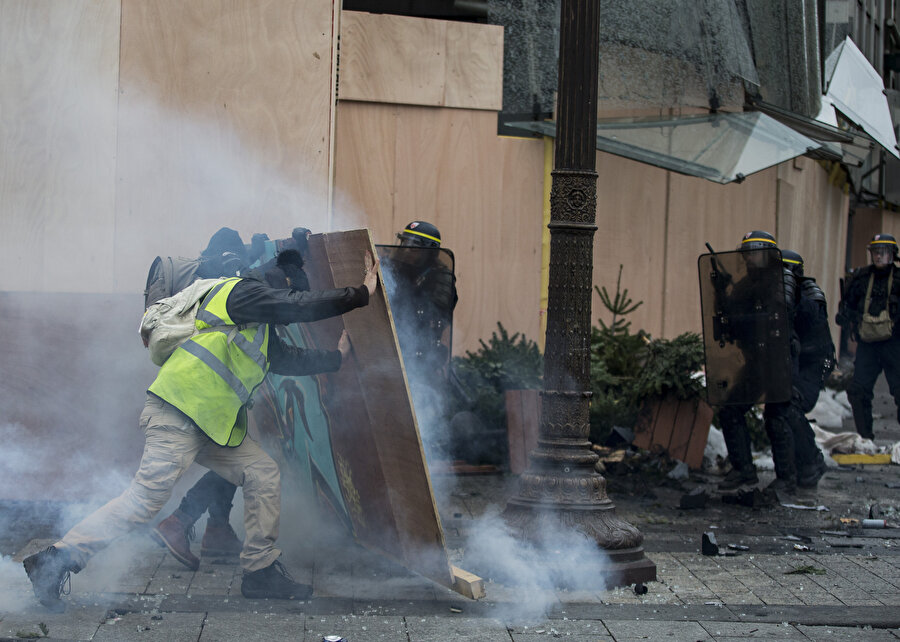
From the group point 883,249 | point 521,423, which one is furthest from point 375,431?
point 883,249

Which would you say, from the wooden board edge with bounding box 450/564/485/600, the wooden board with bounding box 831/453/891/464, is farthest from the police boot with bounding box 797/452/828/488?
the wooden board edge with bounding box 450/564/485/600

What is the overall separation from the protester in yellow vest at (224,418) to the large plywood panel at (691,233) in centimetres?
672

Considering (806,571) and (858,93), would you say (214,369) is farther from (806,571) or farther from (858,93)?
(858,93)

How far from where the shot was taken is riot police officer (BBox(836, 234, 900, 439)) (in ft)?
30.3

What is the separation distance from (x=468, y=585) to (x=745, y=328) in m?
3.31

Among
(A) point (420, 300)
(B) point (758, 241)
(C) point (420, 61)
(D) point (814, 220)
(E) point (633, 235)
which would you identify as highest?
(C) point (420, 61)

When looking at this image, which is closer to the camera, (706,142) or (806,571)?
(806,571)

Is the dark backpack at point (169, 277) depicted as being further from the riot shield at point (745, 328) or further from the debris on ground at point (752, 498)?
the debris on ground at point (752, 498)

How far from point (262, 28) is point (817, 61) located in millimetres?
6480

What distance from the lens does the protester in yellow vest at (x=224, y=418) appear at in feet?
13.8

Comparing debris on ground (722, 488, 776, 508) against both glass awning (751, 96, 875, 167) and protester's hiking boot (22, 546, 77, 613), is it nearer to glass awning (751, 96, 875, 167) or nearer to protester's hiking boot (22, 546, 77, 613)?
glass awning (751, 96, 875, 167)

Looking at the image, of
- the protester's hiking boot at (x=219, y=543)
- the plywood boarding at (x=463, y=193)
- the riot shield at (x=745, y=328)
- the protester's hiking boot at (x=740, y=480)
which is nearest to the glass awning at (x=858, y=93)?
the plywood boarding at (x=463, y=193)

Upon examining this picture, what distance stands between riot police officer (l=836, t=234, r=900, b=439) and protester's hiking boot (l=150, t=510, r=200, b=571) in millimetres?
6861

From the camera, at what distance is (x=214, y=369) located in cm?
435
